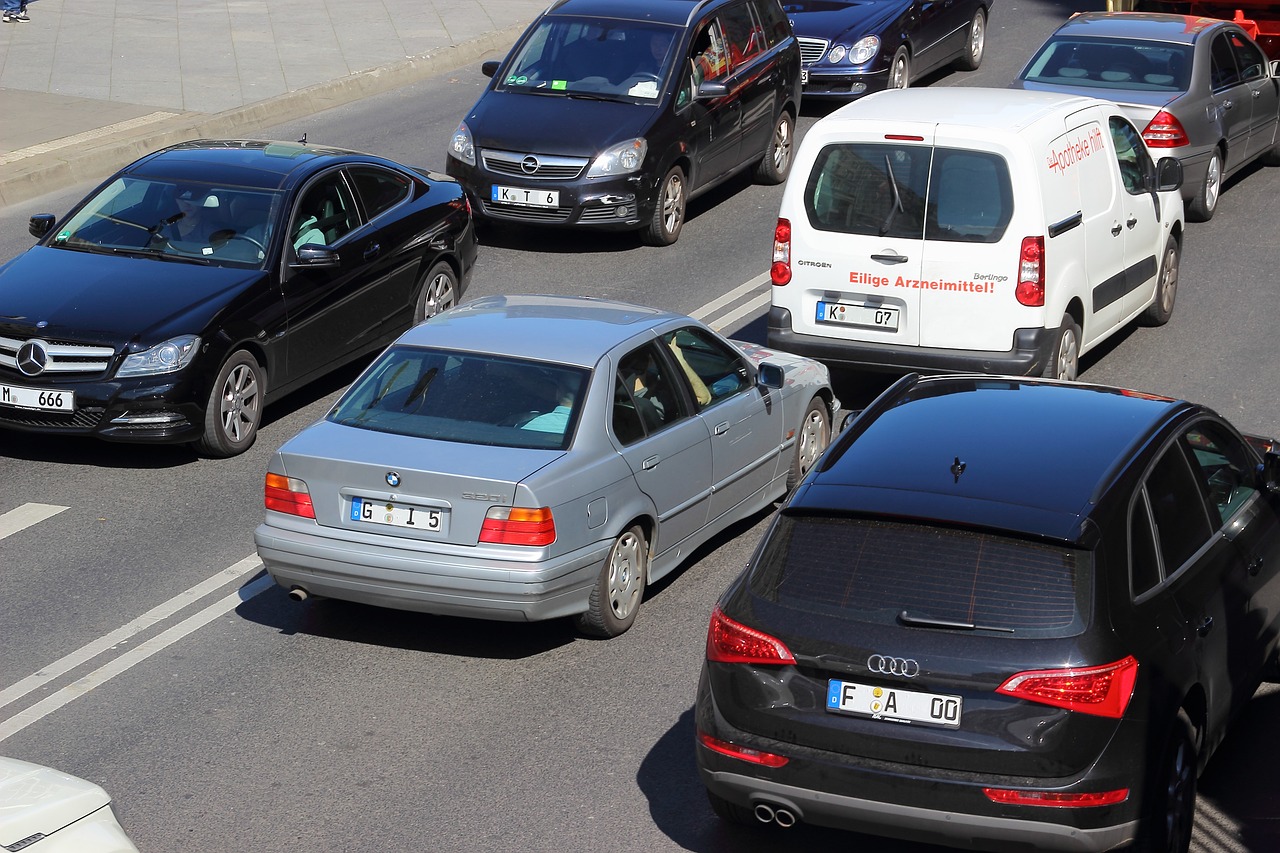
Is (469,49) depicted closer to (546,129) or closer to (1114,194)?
(546,129)

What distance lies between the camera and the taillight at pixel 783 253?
11375mm

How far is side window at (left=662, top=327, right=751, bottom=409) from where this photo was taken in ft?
30.2

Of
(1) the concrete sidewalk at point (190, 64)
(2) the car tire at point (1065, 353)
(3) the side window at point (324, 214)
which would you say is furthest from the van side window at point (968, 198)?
(1) the concrete sidewalk at point (190, 64)

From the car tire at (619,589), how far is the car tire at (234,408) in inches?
133

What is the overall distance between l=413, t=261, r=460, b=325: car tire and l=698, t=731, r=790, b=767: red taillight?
23.4 ft

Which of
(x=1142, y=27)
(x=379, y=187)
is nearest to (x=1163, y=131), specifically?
(x=1142, y=27)

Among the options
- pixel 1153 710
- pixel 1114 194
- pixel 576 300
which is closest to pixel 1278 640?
pixel 1153 710

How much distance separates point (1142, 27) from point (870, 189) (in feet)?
23.3

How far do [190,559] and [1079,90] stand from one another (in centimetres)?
1002

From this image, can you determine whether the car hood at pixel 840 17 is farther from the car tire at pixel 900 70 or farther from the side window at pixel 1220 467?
the side window at pixel 1220 467

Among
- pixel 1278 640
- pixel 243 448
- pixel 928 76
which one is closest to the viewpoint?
pixel 1278 640

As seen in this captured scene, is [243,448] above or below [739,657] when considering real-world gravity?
below

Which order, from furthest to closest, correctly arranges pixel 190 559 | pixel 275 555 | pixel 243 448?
pixel 243 448 → pixel 190 559 → pixel 275 555

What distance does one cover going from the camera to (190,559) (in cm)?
935
